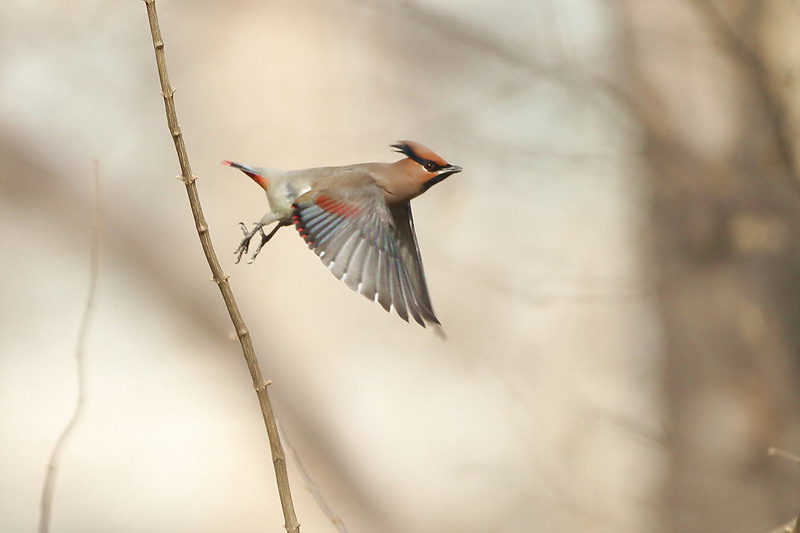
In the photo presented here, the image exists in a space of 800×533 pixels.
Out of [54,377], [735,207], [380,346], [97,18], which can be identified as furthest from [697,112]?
[54,377]

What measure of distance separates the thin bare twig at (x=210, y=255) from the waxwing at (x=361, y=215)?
1.2 inches

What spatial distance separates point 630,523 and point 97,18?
268 cm

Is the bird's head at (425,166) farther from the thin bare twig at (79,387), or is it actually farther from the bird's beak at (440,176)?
the thin bare twig at (79,387)

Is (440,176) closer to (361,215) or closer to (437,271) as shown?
(361,215)

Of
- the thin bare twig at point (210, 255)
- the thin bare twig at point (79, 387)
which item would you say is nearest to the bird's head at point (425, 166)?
the thin bare twig at point (210, 255)

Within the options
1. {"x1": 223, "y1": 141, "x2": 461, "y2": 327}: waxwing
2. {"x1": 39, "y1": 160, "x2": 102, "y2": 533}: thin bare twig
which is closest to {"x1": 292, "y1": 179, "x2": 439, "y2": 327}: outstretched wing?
{"x1": 223, "y1": 141, "x2": 461, "y2": 327}: waxwing

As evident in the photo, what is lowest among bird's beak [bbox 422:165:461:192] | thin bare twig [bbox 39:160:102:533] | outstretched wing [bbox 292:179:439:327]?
thin bare twig [bbox 39:160:102:533]

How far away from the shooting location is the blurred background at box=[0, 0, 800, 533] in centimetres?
307

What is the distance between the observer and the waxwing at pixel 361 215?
819 millimetres

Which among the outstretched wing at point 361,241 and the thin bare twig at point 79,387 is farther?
the thin bare twig at point 79,387

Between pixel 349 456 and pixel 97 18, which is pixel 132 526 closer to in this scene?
pixel 349 456

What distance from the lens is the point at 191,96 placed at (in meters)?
3.15

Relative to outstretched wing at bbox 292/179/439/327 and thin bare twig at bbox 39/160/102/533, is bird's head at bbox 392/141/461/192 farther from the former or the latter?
thin bare twig at bbox 39/160/102/533

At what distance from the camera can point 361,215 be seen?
0.88 m
